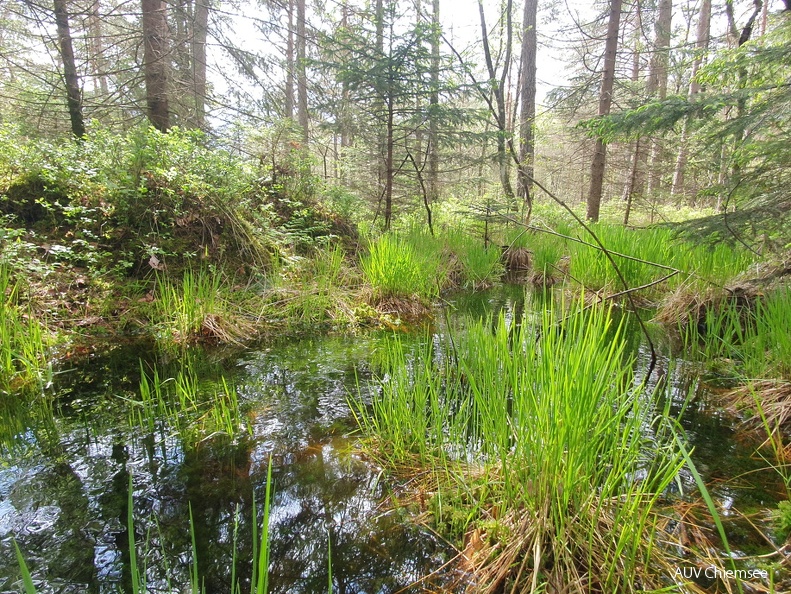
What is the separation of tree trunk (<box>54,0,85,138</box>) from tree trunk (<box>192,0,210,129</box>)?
169 cm

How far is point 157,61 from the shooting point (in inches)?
235

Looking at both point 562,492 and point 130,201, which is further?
point 130,201

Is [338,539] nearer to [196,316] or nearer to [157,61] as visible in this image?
[196,316]

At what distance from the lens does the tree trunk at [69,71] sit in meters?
5.68

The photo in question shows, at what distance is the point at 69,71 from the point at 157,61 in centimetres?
138

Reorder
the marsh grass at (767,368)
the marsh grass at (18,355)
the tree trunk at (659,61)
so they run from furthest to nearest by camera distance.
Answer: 1. the tree trunk at (659,61)
2. the marsh grass at (18,355)
3. the marsh grass at (767,368)

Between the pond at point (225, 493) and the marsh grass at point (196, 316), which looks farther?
the marsh grass at point (196, 316)

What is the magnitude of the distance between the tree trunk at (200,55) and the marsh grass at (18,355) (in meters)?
5.13

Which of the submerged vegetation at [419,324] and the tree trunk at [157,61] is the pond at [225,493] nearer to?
the submerged vegetation at [419,324]

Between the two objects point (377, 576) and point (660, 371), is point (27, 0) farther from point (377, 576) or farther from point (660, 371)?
point (660, 371)

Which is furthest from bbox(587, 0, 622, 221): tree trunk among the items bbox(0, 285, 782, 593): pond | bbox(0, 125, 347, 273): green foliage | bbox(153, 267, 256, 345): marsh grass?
bbox(153, 267, 256, 345): marsh grass

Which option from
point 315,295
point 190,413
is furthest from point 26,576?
point 315,295

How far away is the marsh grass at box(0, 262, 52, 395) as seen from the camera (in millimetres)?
2645

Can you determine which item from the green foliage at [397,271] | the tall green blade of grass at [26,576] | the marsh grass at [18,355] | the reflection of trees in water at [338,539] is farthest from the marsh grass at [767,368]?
the marsh grass at [18,355]
